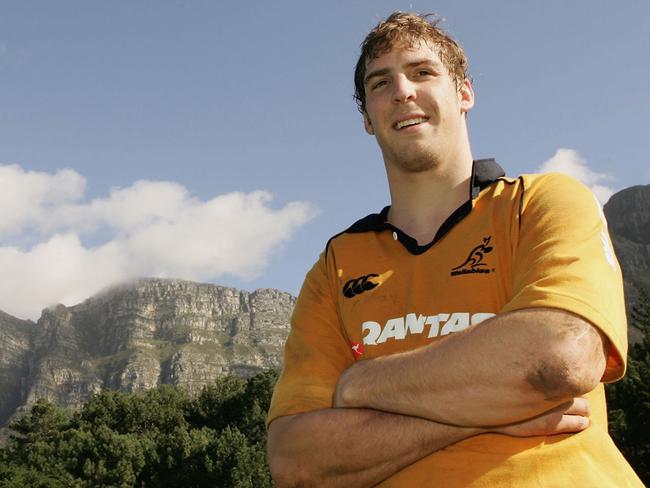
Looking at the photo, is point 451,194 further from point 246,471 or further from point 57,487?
point 57,487

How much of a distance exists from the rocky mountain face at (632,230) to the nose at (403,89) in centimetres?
15923

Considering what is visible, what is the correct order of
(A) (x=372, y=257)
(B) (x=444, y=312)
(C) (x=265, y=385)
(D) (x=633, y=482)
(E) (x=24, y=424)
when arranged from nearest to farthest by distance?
(D) (x=633, y=482), (B) (x=444, y=312), (A) (x=372, y=257), (C) (x=265, y=385), (E) (x=24, y=424)

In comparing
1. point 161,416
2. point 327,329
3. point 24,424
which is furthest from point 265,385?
point 327,329

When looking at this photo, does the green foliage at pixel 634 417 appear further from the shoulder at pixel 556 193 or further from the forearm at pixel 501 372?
the forearm at pixel 501 372

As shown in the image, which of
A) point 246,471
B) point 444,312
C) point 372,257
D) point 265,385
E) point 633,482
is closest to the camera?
point 633,482

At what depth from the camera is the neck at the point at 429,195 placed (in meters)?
3.38

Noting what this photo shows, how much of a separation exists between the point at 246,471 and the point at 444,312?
60.7 metres

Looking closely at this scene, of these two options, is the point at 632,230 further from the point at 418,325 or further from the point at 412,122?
the point at 418,325

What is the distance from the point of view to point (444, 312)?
292 centimetres

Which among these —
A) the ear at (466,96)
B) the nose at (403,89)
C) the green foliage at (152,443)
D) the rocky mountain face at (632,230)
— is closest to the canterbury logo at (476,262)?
the nose at (403,89)

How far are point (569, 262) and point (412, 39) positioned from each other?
1.67 m

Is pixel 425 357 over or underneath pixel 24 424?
underneath

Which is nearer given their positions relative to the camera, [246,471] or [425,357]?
[425,357]

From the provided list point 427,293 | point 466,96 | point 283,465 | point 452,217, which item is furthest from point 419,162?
point 283,465
